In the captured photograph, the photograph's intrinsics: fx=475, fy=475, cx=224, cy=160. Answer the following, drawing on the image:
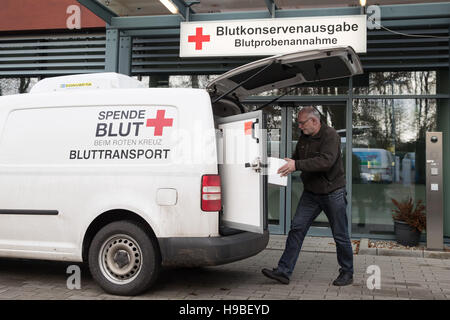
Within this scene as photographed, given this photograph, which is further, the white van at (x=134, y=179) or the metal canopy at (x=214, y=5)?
the metal canopy at (x=214, y=5)

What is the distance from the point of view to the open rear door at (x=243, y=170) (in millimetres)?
4516

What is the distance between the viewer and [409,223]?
766cm

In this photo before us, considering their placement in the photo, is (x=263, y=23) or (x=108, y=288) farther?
(x=263, y=23)

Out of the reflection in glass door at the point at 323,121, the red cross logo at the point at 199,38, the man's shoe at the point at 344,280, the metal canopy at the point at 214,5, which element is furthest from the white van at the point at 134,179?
the metal canopy at the point at 214,5

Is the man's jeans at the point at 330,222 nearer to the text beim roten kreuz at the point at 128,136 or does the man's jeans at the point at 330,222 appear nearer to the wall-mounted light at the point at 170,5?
the text beim roten kreuz at the point at 128,136

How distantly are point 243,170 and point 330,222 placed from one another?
1.22 meters

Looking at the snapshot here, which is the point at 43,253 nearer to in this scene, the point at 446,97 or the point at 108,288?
the point at 108,288

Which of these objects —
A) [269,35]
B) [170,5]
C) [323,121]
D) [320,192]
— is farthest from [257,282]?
[170,5]

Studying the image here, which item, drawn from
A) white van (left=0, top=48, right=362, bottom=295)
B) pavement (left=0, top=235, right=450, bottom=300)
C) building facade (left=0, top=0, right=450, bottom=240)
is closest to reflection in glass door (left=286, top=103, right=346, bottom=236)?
building facade (left=0, top=0, right=450, bottom=240)

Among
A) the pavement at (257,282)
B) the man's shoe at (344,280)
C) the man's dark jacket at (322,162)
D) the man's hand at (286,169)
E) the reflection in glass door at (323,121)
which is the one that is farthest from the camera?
the reflection in glass door at (323,121)

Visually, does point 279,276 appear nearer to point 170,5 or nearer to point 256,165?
point 256,165
